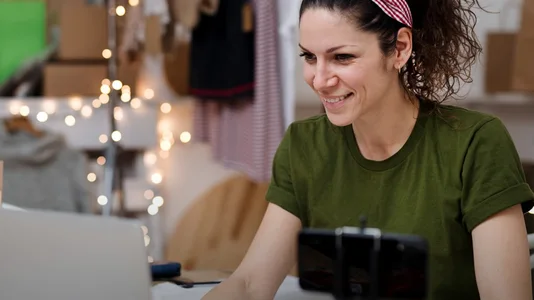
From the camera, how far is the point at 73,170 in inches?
144

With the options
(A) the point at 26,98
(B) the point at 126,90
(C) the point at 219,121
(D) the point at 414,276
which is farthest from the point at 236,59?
(D) the point at 414,276

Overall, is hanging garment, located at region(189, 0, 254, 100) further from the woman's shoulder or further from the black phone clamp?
the black phone clamp

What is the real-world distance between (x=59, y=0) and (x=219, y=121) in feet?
3.57

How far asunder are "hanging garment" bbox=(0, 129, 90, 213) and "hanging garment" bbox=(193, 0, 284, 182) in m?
0.63

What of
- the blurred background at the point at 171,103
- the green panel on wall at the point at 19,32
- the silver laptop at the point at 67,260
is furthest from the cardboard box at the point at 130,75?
the silver laptop at the point at 67,260

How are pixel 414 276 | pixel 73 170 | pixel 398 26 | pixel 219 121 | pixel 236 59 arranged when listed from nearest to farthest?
pixel 414 276 < pixel 398 26 < pixel 236 59 < pixel 73 170 < pixel 219 121

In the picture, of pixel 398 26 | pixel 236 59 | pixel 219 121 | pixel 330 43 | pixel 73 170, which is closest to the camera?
pixel 330 43

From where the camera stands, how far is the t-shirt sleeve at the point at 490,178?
1.35m

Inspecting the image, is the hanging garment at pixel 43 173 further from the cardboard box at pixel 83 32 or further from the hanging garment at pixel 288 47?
the hanging garment at pixel 288 47

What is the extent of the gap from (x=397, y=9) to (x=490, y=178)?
30 cm

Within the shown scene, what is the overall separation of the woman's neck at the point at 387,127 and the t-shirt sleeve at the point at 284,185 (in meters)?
0.14

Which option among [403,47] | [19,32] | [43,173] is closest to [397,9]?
[403,47]

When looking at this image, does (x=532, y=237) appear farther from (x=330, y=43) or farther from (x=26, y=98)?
(x=26, y=98)

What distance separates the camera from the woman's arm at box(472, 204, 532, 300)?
4.25 feet
